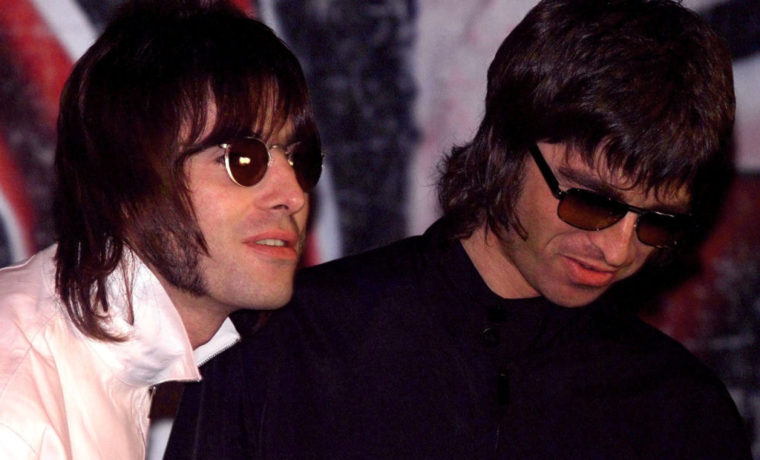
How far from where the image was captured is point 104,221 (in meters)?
1.79

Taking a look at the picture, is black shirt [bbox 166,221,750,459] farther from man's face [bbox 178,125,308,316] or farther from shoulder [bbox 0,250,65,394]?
shoulder [bbox 0,250,65,394]

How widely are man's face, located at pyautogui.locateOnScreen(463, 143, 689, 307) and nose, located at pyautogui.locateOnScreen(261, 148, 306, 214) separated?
43 cm

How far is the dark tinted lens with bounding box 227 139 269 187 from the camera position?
5.72ft

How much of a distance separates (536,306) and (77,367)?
0.87 metres

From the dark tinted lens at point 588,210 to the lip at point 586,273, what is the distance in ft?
0.29

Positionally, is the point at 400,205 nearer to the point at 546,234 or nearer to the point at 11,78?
the point at 546,234

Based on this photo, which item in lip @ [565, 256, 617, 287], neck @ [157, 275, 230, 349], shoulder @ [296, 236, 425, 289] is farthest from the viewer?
shoulder @ [296, 236, 425, 289]

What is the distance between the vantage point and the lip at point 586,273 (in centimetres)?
194

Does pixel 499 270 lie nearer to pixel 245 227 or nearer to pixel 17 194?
pixel 245 227

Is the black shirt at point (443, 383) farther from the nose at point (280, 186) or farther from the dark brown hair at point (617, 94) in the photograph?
the nose at point (280, 186)

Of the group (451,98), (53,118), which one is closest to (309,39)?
(451,98)

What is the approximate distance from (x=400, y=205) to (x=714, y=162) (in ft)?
2.94

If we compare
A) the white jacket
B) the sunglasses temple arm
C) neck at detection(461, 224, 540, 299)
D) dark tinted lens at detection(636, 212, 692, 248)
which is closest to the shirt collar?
the white jacket

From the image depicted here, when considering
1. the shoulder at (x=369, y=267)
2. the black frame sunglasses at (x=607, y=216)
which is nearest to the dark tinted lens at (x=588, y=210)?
the black frame sunglasses at (x=607, y=216)
